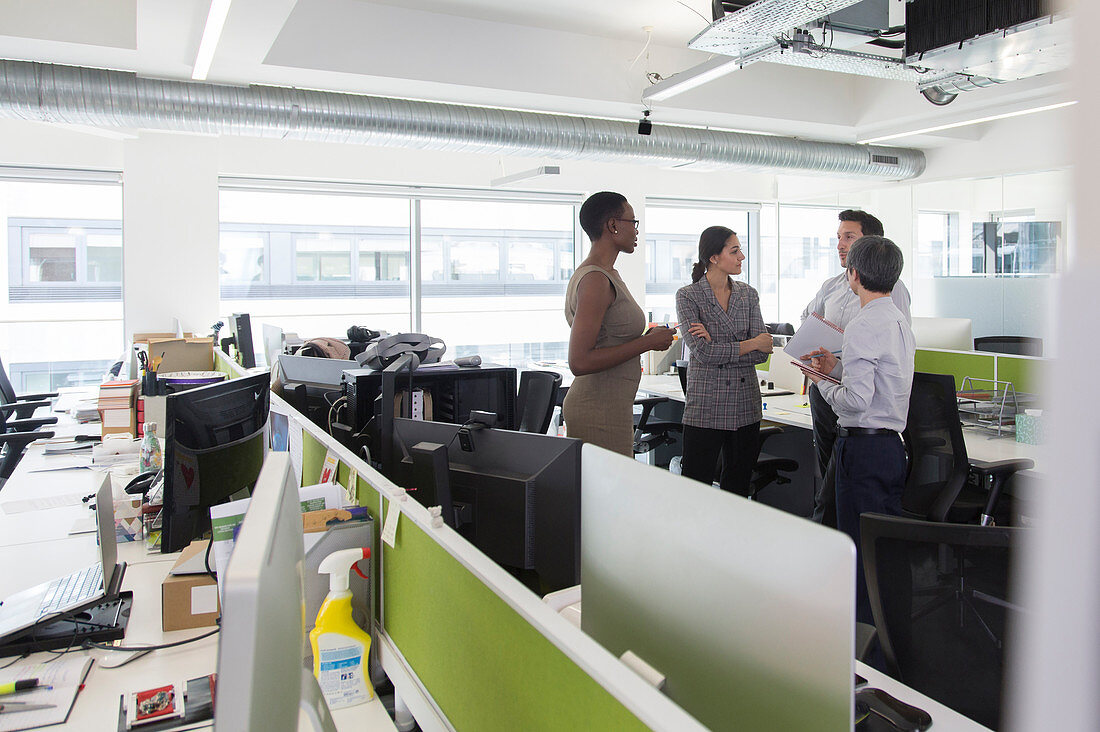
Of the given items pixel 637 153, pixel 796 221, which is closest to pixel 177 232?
pixel 637 153

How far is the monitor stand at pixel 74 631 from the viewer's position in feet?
5.02

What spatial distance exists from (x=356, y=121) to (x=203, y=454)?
3.66m

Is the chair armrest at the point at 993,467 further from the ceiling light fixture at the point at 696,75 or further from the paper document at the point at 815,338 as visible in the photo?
the ceiling light fixture at the point at 696,75

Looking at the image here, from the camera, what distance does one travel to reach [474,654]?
1138mm

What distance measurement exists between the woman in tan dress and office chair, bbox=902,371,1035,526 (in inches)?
46.5

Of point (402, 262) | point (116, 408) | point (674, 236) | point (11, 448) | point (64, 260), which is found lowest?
point (11, 448)

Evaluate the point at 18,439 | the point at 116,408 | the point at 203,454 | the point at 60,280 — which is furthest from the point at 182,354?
the point at 203,454

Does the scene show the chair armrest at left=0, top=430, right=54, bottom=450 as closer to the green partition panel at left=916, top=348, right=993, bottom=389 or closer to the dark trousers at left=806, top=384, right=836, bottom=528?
the dark trousers at left=806, top=384, right=836, bottom=528

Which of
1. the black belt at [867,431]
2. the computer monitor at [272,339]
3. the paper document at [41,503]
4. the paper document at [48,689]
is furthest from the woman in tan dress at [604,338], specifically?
the computer monitor at [272,339]

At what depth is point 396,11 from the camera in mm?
4930

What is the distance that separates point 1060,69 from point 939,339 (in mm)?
5292

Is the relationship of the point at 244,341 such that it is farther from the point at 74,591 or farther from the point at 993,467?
the point at 993,467

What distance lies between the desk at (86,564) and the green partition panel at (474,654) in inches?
6.0

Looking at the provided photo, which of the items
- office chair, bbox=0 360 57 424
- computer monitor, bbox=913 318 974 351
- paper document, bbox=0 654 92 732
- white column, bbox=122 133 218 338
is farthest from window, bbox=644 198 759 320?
paper document, bbox=0 654 92 732
